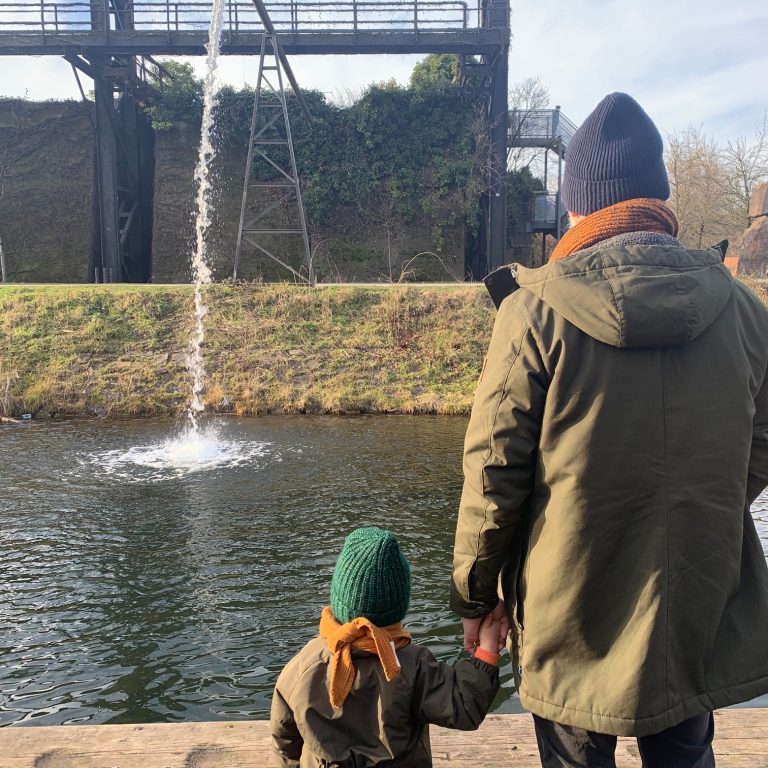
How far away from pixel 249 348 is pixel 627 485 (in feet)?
41.4

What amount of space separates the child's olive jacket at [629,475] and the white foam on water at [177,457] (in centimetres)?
659

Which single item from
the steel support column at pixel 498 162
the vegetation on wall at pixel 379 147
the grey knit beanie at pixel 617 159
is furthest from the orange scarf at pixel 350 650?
the vegetation on wall at pixel 379 147

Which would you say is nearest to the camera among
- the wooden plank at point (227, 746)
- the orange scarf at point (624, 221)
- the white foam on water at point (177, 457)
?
the orange scarf at point (624, 221)

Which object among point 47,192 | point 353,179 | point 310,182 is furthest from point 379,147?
point 47,192

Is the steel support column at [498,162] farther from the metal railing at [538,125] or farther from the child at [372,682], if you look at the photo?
the child at [372,682]

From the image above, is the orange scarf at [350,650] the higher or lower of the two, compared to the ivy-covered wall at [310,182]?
lower

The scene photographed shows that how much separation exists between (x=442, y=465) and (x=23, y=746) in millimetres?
5938

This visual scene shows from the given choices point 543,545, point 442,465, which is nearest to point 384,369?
point 442,465

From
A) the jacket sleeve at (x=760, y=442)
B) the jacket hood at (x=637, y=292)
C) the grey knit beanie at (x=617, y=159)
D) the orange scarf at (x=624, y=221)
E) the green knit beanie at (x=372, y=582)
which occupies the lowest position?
the green knit beanie at (x=372, y=582)

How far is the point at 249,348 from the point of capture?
44.6 feet

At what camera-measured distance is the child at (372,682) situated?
1.63 metres

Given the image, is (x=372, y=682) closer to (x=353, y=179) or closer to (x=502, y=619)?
(x=502, y=619)

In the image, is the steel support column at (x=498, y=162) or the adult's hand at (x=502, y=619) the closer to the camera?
the adult's hand at (x=502, y=619)

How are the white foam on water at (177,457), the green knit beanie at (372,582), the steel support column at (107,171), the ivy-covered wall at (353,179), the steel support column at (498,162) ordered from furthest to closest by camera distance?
the ivy-covered wall at (353,179) → the steel support column at (498,162) → the steel support column at (107,171) → the white foam on water at (177,457) → the green knit beanie at (372,582)
